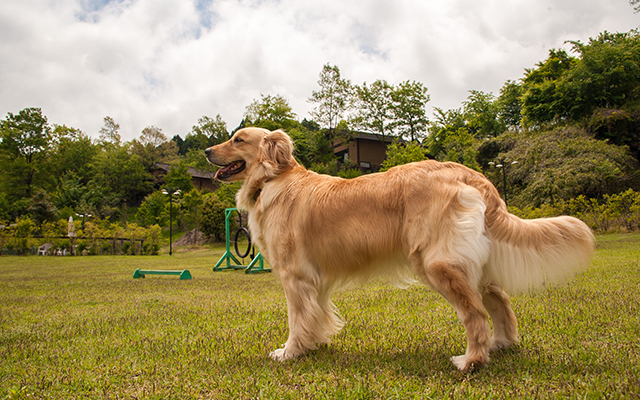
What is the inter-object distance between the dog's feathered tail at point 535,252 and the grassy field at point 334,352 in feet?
1.90

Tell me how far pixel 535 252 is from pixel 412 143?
37692 millimetres

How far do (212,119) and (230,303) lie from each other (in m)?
52.7

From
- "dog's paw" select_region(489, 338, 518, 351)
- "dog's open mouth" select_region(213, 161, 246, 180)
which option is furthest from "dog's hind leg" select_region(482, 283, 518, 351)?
"dog's open mouth" select_region(213, 161, 246, 180)

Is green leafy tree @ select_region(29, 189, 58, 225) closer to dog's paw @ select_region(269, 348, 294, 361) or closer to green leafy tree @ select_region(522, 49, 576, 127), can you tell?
dog's paw @ select_region(269, 348, 294, 361)

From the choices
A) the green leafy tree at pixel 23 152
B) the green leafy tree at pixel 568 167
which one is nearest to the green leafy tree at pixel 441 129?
the green leafy tree at pixel 568 167

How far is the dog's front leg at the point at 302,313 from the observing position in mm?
3166

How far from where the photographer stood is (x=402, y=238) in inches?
110

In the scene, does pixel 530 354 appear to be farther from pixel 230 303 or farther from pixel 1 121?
pixel 1 121

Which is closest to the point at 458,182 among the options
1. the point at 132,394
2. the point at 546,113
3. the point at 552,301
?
the point at 132,394

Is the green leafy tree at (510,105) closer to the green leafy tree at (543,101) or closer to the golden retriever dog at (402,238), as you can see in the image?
the green leafy tree at (543,101)

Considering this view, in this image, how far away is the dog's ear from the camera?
3.72m

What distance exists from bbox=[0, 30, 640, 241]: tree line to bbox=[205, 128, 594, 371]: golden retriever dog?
23095mm

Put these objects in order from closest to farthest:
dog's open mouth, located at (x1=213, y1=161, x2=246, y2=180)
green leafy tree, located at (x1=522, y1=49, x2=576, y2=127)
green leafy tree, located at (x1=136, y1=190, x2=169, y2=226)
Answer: dog's open mouth, located at (x1=213, y1=161, x2=246, y2=180), green leafy tree, located at (x1=522, y1=49, x2=576, y2=127), green leafy tree, located at (x1=136, y1=190, x2=169, y2=226)

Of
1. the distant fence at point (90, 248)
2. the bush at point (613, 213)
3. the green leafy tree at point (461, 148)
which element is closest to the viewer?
the bush at point (613, 213)
